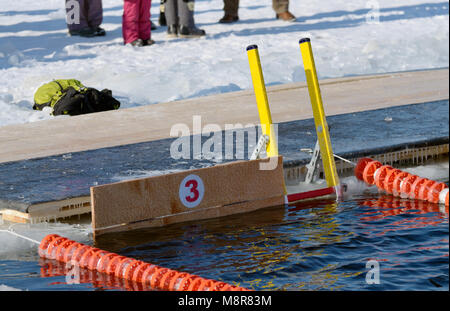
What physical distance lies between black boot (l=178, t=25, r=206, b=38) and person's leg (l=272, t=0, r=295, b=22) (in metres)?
2.01

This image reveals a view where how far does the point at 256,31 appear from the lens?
14484 millimetres

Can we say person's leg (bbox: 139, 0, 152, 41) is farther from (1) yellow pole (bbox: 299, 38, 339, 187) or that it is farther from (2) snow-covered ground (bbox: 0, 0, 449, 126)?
(1) yellow pole (bbox: 299, 38, 339, 187)

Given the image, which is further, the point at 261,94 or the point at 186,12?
the point at 186,12

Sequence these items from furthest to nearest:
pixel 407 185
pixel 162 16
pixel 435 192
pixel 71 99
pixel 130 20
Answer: pixel 162 16 → pixel 130 20 → pixel 71 99 → pixel 407 185 → pixel 435 192

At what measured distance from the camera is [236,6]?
49.9 feet

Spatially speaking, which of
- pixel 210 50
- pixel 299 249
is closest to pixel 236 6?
pixel 210 50

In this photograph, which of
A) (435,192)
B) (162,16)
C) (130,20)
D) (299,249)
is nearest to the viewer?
(299,249)

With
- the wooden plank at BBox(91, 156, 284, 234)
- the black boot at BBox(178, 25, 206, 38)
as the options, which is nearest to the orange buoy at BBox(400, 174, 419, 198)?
the wooden plank at BBox(91, 156, 284, 234)

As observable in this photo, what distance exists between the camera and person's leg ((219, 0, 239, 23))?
15.1 m

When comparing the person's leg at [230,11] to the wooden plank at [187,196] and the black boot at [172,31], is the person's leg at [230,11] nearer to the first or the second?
the black boot at [172,31]

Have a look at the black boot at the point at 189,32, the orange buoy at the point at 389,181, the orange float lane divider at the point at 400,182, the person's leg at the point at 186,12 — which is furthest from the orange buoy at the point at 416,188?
the black boot at the point at 189,32

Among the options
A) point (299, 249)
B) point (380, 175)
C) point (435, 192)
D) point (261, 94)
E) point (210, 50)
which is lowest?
point (299, 249)

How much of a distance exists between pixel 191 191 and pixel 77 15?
7.64m

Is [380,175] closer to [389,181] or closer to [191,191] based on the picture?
[389,181]
